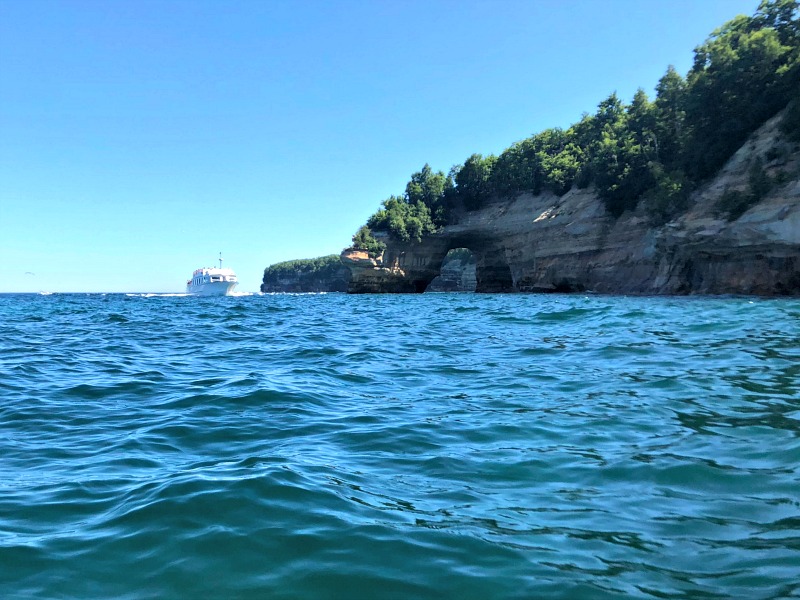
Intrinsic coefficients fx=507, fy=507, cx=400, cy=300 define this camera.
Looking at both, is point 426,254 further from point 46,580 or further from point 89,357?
point 46,580

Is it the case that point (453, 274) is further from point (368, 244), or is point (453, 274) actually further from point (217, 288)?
point (217, 288)

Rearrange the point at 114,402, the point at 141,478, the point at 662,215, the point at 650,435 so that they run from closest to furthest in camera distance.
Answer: the point at 141,478 → the point at 650,435 → the point at 114,402 → the point at 662,215

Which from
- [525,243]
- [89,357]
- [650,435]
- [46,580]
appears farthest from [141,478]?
[525,243]

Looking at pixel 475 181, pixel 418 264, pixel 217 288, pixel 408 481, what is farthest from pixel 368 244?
pixel 408 481

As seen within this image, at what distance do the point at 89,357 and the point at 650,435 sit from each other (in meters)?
10.8

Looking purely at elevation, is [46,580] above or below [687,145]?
below

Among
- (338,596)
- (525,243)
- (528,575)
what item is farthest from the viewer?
(525,243)

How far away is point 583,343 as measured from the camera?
11547 millimetres

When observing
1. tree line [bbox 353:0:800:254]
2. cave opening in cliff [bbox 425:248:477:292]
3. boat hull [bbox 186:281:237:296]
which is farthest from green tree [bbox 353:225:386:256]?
cave opening in cliff [bbox 425:248:477:292]

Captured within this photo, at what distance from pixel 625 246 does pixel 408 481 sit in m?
45.9

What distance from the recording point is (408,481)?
4008mm

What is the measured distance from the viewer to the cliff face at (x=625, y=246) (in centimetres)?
2945

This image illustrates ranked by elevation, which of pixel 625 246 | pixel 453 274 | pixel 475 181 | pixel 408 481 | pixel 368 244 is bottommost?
pixel 408 481

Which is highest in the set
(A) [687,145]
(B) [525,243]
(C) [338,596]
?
(A) [687,145]
